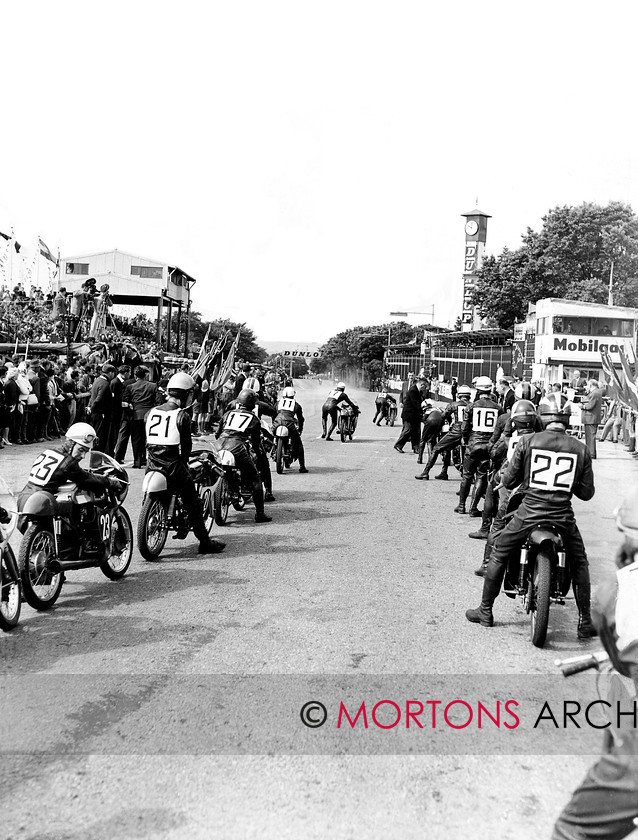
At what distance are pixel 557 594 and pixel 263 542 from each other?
14.1 ft

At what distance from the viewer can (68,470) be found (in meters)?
7.19

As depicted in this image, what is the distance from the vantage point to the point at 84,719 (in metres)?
4.75

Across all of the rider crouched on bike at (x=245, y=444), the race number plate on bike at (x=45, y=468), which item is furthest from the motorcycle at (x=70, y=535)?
the rider crouched on bike at (x=245, y=444)

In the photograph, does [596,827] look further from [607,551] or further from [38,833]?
[607,551]

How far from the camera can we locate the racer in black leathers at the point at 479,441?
12000mm

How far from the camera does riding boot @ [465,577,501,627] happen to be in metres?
6.61

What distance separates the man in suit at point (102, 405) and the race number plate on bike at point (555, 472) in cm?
1090

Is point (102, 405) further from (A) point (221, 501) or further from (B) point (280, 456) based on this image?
(A) point (221, 501)

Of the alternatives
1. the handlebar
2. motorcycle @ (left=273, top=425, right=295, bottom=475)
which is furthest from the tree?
the handlebar

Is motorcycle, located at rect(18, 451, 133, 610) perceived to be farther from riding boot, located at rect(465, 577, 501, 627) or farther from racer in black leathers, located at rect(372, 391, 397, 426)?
racer in black leathers, located at rect(372, 391, 397, 426)

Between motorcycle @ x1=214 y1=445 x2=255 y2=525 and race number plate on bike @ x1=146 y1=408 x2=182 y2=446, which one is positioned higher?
race number plate on bike @ x1=146 y1=408 x2=182 y2=446

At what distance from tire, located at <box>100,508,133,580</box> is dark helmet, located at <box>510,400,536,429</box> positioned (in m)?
3.94

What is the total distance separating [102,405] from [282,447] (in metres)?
3.38

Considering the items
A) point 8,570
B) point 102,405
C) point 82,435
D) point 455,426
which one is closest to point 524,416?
point 82,435
